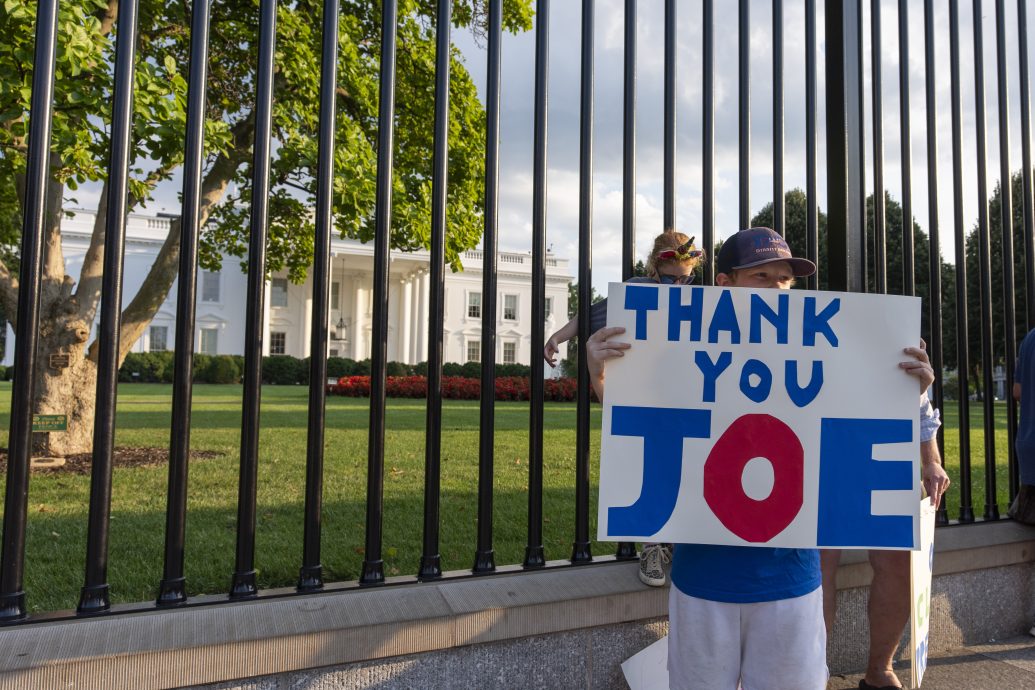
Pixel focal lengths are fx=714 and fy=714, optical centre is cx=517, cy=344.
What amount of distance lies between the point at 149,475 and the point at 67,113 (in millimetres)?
3582

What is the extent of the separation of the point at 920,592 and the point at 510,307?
5287cm

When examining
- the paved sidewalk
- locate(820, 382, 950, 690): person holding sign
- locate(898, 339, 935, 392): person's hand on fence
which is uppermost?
locate(898, 339, 935, 392): person's hand on fence

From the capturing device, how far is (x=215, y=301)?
51.8 metres

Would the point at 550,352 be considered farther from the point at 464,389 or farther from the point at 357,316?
the point at 357,316

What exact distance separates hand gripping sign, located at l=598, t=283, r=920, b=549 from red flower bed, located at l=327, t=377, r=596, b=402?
1873 centimetres

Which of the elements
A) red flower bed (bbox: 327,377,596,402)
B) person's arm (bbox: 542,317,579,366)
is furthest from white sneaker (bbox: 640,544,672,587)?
red flower bed (bbox: 327,377,596,402)

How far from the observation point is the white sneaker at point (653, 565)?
2652 millimetres

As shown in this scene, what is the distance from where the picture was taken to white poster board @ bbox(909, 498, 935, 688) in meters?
2.56

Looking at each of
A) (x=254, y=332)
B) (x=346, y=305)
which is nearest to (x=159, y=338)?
(x=346, y=305)

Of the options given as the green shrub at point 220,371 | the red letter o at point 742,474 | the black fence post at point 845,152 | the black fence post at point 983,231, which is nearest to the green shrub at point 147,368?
the green shrub at point 220,371

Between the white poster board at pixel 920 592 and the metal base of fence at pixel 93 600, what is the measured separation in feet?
8.67

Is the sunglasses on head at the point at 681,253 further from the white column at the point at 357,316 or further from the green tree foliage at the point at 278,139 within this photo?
the white column at the point at 357,316

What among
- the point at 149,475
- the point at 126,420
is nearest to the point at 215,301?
the point at 126,420

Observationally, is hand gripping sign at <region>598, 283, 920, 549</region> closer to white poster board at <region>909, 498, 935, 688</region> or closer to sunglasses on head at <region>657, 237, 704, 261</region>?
white poster board at <region>909, 498, 935, 688</region>
